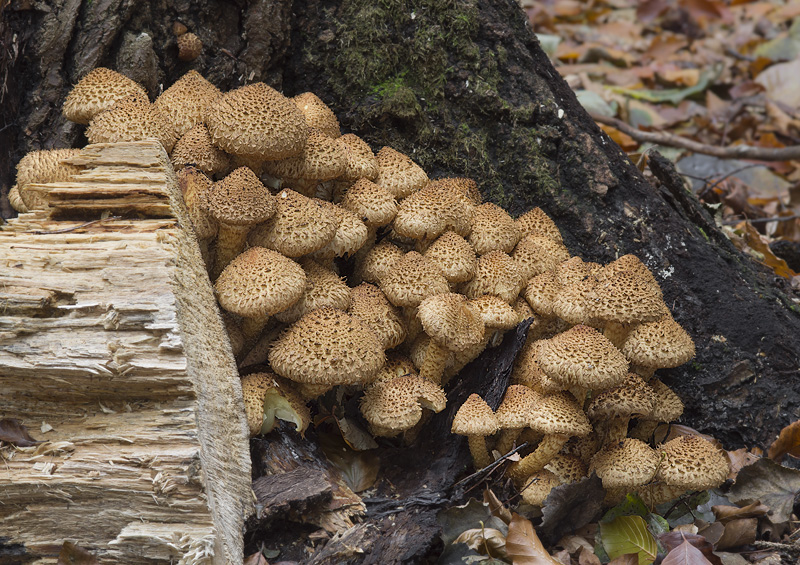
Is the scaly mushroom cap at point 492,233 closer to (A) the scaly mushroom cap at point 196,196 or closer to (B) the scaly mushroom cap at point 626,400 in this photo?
(B) the scaly mushroom cap at point 626,400

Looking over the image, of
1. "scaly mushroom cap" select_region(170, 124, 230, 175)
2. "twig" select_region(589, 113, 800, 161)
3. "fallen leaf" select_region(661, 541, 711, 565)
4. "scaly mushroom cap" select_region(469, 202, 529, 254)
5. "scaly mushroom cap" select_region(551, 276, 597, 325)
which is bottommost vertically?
"fallen leaf" select_region(661, 541, 711, 565)

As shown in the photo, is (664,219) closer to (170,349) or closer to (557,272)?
(557,272)

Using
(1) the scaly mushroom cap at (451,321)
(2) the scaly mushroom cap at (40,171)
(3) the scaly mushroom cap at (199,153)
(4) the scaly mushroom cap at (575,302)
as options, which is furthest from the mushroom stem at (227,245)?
(4) the scaly mushroom cap at (575,302)

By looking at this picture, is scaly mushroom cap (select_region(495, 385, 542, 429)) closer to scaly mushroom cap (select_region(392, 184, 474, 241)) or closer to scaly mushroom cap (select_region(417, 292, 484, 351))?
scaly mushroom cap (select_region(417, 292, 484, 351))

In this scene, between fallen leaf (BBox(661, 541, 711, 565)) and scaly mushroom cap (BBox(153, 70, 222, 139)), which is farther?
scaly mushroom cap (BBox(153, 70, 222, 139))

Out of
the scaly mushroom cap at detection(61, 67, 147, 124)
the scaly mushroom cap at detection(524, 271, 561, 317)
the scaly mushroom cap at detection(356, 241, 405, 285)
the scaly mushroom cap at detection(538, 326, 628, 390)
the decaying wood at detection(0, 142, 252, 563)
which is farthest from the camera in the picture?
the scaly mushroom cap at detection(356, 241, 405, 285)

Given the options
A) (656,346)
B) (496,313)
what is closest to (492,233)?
(496,313)

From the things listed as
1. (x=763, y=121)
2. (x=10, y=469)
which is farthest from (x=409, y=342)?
(x=763, y=121)

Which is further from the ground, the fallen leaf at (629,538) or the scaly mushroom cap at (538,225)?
the scaly mushroom cap at (538,225)

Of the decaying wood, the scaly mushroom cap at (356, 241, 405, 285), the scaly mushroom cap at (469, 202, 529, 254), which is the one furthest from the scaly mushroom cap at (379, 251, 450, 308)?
the decaying wood
